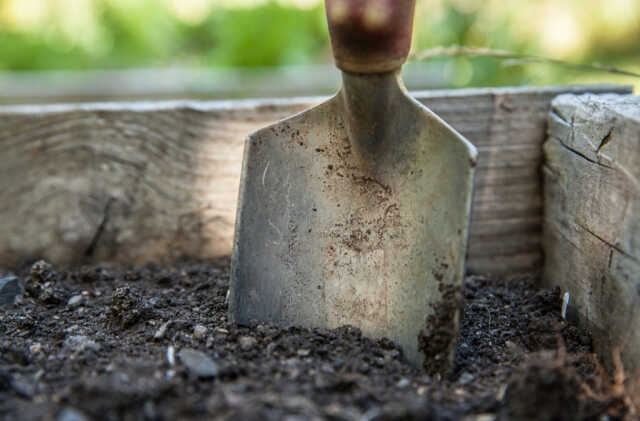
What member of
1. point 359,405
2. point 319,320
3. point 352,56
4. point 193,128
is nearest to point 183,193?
point 193,128

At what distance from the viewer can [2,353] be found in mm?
1251

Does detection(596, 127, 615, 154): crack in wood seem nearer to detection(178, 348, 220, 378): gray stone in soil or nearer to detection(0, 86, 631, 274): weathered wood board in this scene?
detection(0, 86, 631, 274): weathered wood board

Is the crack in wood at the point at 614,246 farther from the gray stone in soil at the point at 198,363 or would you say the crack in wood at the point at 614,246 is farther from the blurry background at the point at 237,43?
the blurry background at the point at 237,43

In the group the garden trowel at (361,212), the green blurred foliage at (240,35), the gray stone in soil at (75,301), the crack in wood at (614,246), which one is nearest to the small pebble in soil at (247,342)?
the garden trowel at (361,212)

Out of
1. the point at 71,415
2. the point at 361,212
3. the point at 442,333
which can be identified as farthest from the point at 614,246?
the point at 71,415

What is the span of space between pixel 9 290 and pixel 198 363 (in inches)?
24.5

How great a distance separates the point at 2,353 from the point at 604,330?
1.13 metres

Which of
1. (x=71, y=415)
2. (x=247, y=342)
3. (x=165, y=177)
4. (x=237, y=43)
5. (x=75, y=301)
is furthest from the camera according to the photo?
(x=237, y=43)

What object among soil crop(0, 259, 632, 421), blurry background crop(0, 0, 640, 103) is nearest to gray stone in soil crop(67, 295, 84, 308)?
soil crop(0, 259, 632, 421)

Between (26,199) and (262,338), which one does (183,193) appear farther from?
(262,338)

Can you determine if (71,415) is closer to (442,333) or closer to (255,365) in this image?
(255,365)

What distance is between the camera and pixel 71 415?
100 centimetres

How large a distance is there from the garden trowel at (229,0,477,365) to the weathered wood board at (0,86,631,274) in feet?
1.19

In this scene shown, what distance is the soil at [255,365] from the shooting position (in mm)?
1051
